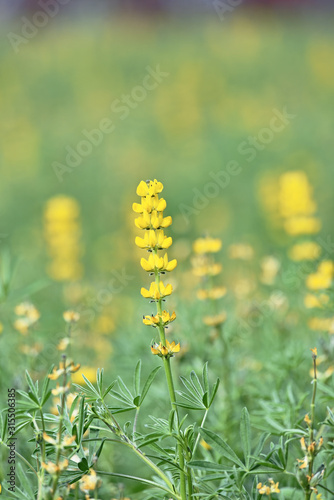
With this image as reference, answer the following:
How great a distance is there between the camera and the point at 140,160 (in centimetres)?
665

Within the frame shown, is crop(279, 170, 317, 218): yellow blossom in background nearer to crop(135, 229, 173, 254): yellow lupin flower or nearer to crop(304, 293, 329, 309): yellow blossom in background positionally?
crop(304, 293, 329, 309): yellow blossom in background

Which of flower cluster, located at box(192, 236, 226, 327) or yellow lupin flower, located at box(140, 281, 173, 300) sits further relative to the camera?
flower cluster, located at box(192, 236, 226, 327)

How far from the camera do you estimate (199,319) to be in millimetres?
2291

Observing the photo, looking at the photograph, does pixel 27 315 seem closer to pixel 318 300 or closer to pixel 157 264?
pixel 157 264

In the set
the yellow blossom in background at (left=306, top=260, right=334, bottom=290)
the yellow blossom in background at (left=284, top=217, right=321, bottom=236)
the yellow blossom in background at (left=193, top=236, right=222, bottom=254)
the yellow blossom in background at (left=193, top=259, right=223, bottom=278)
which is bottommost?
the yellow blossom in background at (left=306, top=260, right=334, bottom=290)

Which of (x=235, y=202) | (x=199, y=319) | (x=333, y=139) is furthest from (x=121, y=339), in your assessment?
(x=333, y=139)

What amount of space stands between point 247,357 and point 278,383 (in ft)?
1.44

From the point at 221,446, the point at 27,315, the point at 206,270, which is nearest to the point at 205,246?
the point at 206,270

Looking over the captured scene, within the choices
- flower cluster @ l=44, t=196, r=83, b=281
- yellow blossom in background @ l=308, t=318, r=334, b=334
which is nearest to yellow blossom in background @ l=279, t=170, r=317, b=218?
yellow blossom in background @ l=308, t=318, r=334, b=334

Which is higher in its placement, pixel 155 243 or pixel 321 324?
pixel 155 243

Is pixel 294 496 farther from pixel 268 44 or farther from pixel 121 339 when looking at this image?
pixel 268 44

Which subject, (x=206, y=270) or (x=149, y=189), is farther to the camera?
(x=206, y=270)

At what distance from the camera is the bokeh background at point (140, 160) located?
95.0 inches

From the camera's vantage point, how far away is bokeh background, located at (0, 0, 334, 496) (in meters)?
2.41
